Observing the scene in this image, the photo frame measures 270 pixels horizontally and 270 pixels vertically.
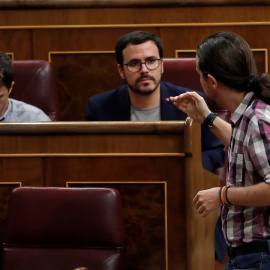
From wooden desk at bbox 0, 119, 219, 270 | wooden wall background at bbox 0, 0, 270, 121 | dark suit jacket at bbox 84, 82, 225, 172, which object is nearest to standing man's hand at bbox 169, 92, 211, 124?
wooden desk at bbox 0, 119, 219, 270

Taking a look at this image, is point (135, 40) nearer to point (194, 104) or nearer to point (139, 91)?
point (139, 91)

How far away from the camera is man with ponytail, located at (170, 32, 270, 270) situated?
1.31ft

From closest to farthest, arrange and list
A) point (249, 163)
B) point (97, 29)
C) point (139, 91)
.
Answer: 1. point (249, 163)
2. point (139, 91)
3. point (97, 29)

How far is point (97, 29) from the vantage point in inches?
36.4

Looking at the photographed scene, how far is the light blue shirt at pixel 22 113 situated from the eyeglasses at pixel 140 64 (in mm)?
129

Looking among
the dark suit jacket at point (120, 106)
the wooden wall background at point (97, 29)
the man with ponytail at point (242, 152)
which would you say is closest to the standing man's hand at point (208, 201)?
the man with ponytail at point (242, 152)

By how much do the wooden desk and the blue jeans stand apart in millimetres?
171

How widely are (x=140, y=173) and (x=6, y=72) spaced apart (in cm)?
27

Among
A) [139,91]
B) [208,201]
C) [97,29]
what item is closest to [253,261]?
[208,201]

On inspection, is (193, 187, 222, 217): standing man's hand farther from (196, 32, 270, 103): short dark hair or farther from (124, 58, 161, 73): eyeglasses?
(124, 58, 161, 73): eyeglasses

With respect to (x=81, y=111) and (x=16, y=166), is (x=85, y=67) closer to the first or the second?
(x=81, y=111)

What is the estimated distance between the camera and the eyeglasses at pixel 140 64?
787mm

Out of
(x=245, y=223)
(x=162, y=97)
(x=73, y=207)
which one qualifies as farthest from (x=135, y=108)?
(x=245, y=223)

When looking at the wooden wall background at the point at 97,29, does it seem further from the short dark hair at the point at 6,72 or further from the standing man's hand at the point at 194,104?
the standing man's hand at the point at 194,104
